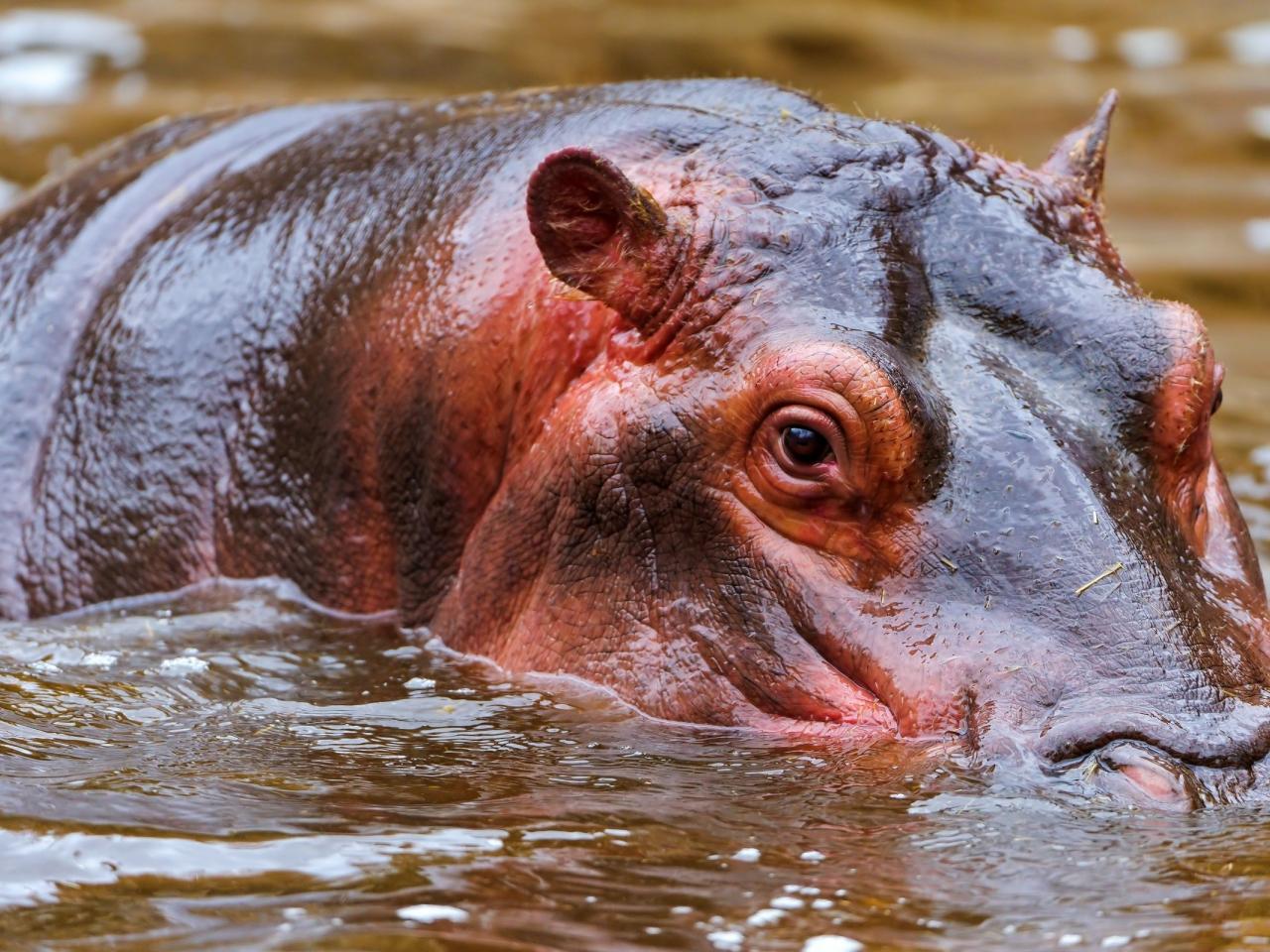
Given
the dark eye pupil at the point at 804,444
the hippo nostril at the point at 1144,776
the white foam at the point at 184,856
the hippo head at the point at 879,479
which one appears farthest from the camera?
the dark eye pupil at the point at 804,444

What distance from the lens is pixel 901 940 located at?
3100 millimetres

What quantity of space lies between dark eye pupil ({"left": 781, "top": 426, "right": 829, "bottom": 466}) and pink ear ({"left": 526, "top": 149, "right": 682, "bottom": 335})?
494 mm

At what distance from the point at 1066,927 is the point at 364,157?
3.20 metres

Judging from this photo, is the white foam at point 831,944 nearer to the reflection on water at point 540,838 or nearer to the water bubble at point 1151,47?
the reflection on water at point 540,838

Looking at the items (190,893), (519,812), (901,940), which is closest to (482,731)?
(519,812)

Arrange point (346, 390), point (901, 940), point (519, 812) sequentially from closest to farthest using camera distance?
point (901, 940), point (519, 812), point (346, 390)

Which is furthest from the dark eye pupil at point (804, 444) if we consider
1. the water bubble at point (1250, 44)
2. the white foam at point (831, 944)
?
the water bubble at point (1250, 44)

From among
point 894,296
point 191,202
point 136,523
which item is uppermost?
point 191,202

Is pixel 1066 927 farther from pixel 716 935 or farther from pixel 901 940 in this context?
pixel 716 935

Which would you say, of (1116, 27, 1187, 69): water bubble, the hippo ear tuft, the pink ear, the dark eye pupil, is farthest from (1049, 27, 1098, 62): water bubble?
the dark eye pupil

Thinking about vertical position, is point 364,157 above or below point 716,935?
above

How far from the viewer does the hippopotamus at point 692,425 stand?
3.98 meters

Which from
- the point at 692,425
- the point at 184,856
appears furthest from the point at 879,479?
the point at 184,856

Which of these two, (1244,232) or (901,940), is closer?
(901,940)
